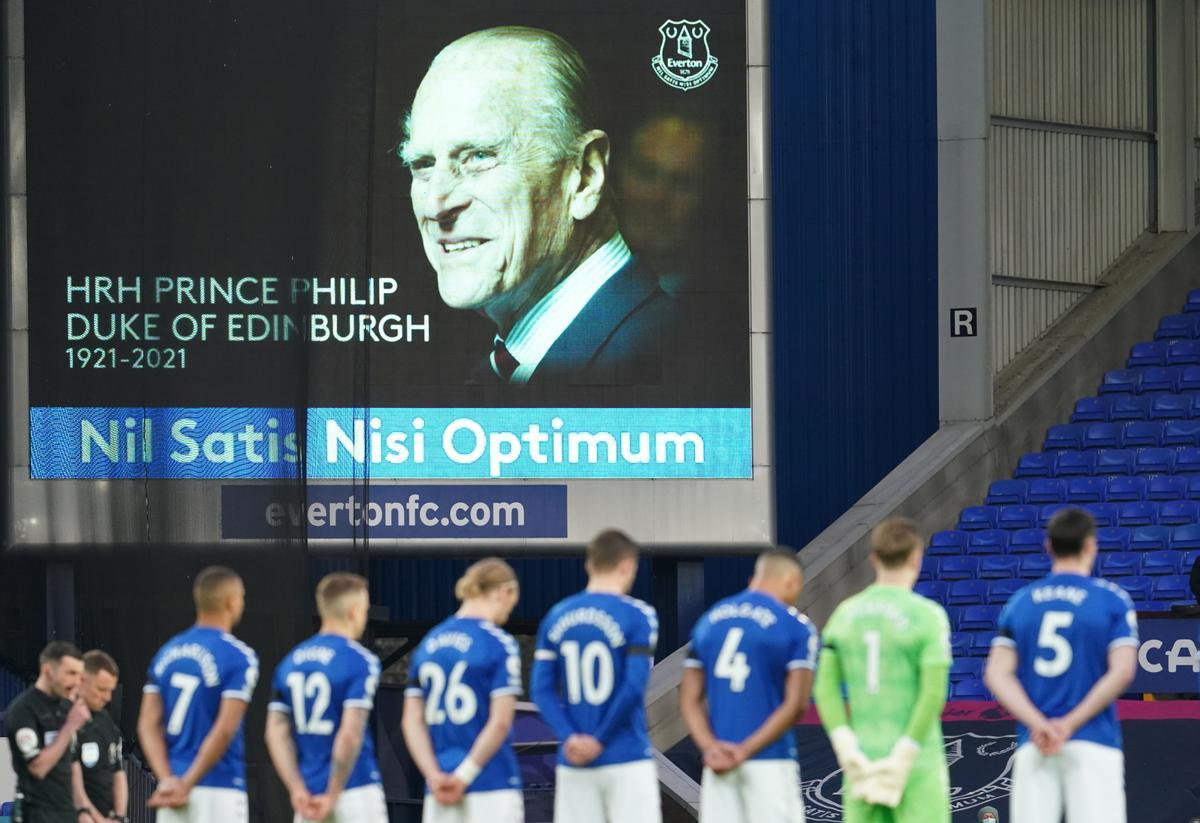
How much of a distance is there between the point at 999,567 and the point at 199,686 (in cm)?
991

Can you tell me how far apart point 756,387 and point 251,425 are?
487 centimetres

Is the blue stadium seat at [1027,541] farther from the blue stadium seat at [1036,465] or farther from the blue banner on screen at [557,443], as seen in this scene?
the blue banner on screen at [557,443]

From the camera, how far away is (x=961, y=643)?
15.5 m

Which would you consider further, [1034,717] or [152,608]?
[152,608]

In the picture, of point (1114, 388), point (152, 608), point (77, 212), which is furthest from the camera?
point (1114, 388)

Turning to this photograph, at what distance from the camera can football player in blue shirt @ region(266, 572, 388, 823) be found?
23.0 ft

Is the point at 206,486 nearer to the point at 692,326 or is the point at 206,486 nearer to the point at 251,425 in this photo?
the point at 251,425

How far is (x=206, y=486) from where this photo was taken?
10.0 m

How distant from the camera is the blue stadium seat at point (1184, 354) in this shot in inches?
703

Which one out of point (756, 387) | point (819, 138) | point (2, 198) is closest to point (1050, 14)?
point (819, 138)

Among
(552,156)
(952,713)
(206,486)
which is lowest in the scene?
(952,713)

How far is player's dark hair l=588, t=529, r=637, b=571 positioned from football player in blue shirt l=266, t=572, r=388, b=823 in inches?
30.4

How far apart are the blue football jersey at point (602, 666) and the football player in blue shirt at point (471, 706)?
15 centimetres

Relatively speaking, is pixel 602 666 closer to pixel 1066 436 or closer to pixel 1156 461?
pixel 1156 461
